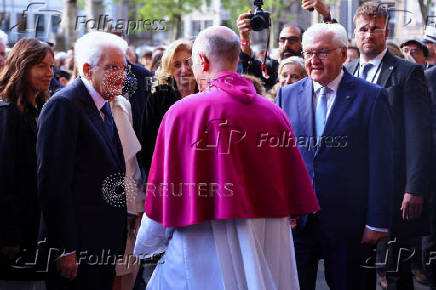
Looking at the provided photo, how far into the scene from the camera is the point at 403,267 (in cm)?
652

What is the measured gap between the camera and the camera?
617cm

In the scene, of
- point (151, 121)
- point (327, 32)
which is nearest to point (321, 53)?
point (327, 32)

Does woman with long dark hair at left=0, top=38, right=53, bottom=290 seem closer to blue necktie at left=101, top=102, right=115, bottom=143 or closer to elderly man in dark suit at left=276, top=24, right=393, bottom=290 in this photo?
blue necktie at left=101, top=102, right=115, bottom=143

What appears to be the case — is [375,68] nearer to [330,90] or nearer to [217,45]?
[330,90]

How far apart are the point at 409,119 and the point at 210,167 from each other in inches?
95.6

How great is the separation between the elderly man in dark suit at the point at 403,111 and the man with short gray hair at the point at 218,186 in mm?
2037

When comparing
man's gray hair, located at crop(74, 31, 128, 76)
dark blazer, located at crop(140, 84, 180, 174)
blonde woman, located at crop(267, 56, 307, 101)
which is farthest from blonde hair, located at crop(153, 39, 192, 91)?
man's gray hair, located at crop(74, 31, 128, 76)

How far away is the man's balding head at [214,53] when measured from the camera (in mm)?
4039

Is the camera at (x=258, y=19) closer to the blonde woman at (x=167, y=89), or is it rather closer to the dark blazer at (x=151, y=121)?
the blonde woman at (x=167, y=89)

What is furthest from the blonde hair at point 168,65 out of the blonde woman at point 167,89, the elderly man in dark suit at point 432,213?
the elderly man in dark suit at point 432,213

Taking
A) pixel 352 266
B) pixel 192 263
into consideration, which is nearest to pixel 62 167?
pixel 192 263

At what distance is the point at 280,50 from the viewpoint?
308 inches

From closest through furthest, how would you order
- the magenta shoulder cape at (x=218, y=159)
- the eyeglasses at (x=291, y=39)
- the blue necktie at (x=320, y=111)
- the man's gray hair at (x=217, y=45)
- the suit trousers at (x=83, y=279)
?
the magenta shoulder cape at (x=218, y=159) → the man's gray hair at (x=217, y=45) → the suit trousers at (x=83, y=279) → the blue necktie at (x=320, y=111) → the eyeglasses at (x=291, y=39)

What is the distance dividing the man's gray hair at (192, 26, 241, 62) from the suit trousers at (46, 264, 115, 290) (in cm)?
148
